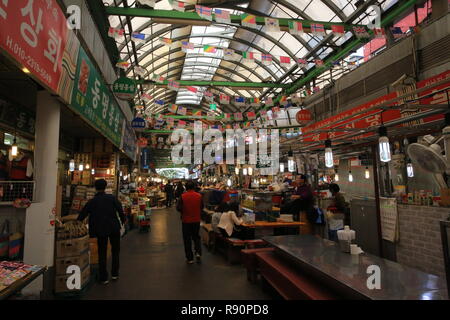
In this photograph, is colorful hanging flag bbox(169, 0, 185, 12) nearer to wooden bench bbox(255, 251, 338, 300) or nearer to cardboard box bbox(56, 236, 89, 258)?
cardboard box bbox(56, 236, 89, 258)

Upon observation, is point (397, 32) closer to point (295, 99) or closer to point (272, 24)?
point (272, 24)

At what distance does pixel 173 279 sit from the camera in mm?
4867

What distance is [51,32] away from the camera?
3480 mm

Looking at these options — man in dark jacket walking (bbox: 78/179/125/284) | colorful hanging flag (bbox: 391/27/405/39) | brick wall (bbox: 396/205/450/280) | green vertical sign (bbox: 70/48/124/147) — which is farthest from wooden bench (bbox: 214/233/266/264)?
colorful hanging flag (bbox: 391/27/405/39)

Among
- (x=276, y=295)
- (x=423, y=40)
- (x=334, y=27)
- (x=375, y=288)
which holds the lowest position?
(x=276, y=295)

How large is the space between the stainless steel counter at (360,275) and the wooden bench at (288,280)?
0.13 meters

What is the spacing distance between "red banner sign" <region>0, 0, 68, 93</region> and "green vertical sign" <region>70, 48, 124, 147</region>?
0.87 m

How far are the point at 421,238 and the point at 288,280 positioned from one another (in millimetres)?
3214

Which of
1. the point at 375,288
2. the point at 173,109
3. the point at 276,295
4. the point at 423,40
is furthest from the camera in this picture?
the point at 173,109

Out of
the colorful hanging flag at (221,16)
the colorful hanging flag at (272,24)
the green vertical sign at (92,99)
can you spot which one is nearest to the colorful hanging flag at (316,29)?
the colorful hanging flag at (272,24)

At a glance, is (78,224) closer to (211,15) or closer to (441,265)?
(211,15)

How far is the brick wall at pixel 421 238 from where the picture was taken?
458cm

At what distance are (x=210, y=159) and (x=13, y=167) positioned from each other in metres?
16.4

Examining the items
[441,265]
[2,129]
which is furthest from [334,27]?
[2,129]
